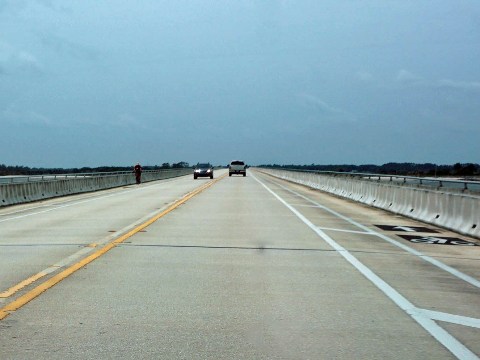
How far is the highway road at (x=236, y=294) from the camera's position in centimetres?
586

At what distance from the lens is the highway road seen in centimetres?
586

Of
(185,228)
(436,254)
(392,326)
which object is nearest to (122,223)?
(185,228)

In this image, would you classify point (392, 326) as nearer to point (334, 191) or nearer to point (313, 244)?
point (313, 244)

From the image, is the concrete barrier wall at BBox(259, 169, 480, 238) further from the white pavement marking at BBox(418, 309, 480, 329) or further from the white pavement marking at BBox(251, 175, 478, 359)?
the white pavement marking at BBox(418, 309, 480, 329)

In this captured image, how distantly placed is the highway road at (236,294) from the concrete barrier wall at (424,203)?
3.55ft

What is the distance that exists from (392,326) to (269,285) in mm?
2515

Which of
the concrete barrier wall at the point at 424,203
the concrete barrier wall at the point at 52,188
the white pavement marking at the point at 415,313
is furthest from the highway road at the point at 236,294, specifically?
the concrete barrier wall at the point at 52,188

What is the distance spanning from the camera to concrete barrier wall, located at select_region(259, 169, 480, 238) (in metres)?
16.4

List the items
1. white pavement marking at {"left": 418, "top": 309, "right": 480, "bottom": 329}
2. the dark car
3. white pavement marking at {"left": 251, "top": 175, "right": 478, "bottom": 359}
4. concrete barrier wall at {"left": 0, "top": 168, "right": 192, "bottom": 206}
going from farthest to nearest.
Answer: the dark car
concrete barrier wall at {"left": 0, "top": 168, "right": 192, "bottom": 206}
white pavement marking at {"left": 418, "top": 309, "right": 480, "bottom": 329}
white pavement marking at {"left": 251, "top": 175, "right": 478, "bottom": 359}

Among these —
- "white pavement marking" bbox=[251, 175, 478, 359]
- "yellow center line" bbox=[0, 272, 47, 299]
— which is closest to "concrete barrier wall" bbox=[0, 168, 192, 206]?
"yellow center line" bbox=[0, 272, 47, 299]

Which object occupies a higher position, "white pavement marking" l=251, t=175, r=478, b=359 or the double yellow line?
the double yellow line

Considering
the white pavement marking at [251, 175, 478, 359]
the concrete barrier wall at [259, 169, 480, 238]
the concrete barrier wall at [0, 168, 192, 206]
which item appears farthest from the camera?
the concrete barrier wall at [0, 168, 192, 206]

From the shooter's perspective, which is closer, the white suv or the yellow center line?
the yellow center line

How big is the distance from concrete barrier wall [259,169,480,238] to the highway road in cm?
108
